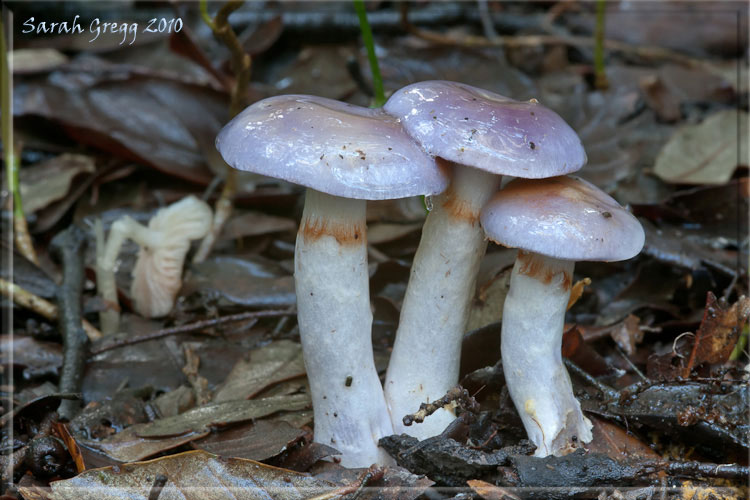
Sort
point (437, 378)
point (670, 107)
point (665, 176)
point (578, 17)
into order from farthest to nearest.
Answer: point (578, 17), point (670, 107), point (665, 176), point (437, 378)

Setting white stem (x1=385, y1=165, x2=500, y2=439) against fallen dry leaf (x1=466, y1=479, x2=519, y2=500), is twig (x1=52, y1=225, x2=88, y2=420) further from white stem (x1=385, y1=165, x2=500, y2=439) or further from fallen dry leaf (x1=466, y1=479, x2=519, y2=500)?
fallen dry leaf (x1=466, y1=479, x2=519, y2=500)

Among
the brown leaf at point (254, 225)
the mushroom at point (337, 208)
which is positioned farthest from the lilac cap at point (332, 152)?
the brown leaf at point (254, 225)

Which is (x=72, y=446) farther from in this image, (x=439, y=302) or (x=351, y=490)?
(x=439, y=302)

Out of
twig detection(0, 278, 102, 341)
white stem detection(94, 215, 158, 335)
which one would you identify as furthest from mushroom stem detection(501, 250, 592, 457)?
twig detection(0, 278, 102, 341)

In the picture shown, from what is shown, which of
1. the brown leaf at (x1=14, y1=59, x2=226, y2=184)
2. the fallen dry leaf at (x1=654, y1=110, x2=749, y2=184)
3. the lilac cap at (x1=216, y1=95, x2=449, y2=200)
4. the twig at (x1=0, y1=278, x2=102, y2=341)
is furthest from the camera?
the brown leaf at (x1=14, y1=59, x2=226, y2=184)

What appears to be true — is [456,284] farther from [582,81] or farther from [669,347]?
[582,81]

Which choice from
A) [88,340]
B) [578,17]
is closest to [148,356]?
[88,340]

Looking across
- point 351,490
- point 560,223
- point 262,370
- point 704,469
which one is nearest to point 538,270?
point 560,223
